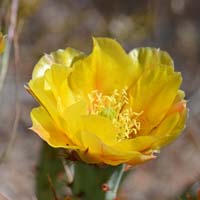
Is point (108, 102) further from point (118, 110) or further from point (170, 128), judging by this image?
point (170, 128)

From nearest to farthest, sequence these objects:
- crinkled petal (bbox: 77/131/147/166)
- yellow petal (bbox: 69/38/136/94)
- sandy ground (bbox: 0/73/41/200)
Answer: crinkled petal (bbox: 77/131/147/166)
yellow petal (bbox: 69/38/136/94)
sandy ground (bbox: 0/73/41/200)

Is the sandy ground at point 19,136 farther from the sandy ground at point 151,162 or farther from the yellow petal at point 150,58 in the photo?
the yellow petal at point 150,58

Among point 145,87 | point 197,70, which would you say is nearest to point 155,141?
point 145,87

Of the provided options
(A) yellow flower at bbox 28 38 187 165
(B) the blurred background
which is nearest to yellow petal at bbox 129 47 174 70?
(A) yellow flower at bbox 28 38 187 165

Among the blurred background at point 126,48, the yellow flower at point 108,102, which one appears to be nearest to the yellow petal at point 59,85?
the yellow flower at point 108,102

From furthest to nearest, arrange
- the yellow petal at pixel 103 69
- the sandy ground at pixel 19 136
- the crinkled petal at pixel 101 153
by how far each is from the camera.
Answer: the sandy ground at pixel 19 136, the yellow petal at pixel 103 69, the crinkled petal at pixel 101 153

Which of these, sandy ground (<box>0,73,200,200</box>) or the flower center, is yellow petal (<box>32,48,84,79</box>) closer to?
the flower center

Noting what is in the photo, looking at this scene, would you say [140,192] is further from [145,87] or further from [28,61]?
[145,87]
